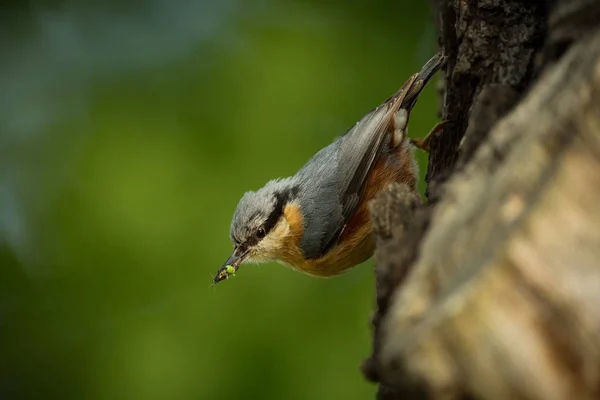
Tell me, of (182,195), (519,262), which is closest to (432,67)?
(182,195)

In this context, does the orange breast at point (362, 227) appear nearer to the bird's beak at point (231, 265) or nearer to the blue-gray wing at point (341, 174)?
the blue-gray wing at point (341, 174)

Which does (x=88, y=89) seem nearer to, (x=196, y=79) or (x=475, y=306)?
(x=196, y=79)

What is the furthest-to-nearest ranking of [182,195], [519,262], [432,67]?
[182,195]
[432,67]
[519,262]

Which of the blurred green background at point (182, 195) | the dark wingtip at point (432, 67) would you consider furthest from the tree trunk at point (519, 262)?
the blurred green background at point (182, 195)

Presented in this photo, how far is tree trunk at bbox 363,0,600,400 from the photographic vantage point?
39.5 inches

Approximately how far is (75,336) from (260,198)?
3.58ft

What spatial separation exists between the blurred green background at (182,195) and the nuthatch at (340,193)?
0.08m

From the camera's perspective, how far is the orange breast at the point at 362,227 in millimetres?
3043

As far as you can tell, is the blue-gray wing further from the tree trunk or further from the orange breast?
the tree trunk

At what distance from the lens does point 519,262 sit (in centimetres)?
102

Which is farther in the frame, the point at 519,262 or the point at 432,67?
the point at 432,67

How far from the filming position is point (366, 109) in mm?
3266

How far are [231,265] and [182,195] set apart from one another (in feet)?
1.20

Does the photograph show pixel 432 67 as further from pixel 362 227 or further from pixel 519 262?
pixel 519 262
